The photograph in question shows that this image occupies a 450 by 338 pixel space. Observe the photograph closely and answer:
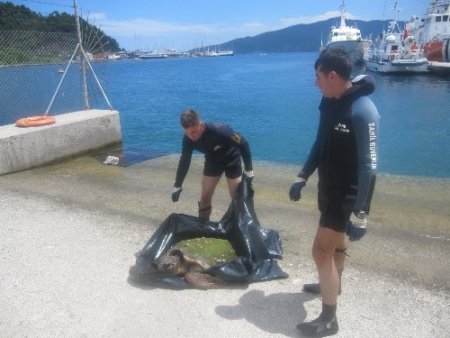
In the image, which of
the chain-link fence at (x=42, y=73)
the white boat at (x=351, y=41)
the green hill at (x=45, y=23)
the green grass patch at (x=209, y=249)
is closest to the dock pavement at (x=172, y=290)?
the green grass patch at (x=209, y=249)

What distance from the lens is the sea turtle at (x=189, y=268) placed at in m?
3.71

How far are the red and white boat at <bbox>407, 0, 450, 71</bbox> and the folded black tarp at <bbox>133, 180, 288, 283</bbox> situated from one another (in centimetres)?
4750

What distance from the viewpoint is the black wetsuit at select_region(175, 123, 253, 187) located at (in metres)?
4.30

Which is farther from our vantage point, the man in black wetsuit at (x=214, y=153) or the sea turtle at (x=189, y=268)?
the man in black wetsuit at (x=214, y=153)

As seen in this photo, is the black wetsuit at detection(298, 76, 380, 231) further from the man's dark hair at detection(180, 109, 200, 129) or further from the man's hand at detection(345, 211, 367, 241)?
the man's dark hair at detection(180, 109, 200, 129)

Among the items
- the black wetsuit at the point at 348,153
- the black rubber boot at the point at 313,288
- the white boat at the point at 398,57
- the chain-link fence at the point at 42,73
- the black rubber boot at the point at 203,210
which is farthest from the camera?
the white boat at the point at 398,57

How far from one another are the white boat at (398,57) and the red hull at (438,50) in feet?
3.30

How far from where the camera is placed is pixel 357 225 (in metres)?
2.74

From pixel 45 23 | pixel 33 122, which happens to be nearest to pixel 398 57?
pixel 45 23

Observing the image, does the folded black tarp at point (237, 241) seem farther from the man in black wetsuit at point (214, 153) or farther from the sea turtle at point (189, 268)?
the man in black wetsuit at point (214, 153)

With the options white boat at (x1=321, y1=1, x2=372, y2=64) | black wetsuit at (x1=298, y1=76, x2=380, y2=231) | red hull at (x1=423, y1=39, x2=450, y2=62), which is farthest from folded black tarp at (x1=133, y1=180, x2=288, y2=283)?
white boat at (x1=321, y1=1, x2=372, y2=64)

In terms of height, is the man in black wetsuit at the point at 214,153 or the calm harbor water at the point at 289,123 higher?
the man in black wetsuit at the point at 214,153

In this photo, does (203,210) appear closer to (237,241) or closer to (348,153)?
(237,241)

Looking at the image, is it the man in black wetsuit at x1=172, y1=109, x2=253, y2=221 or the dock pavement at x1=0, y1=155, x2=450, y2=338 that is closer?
the dock pavement at x1=0, y1=155, x2=450, y2=338
